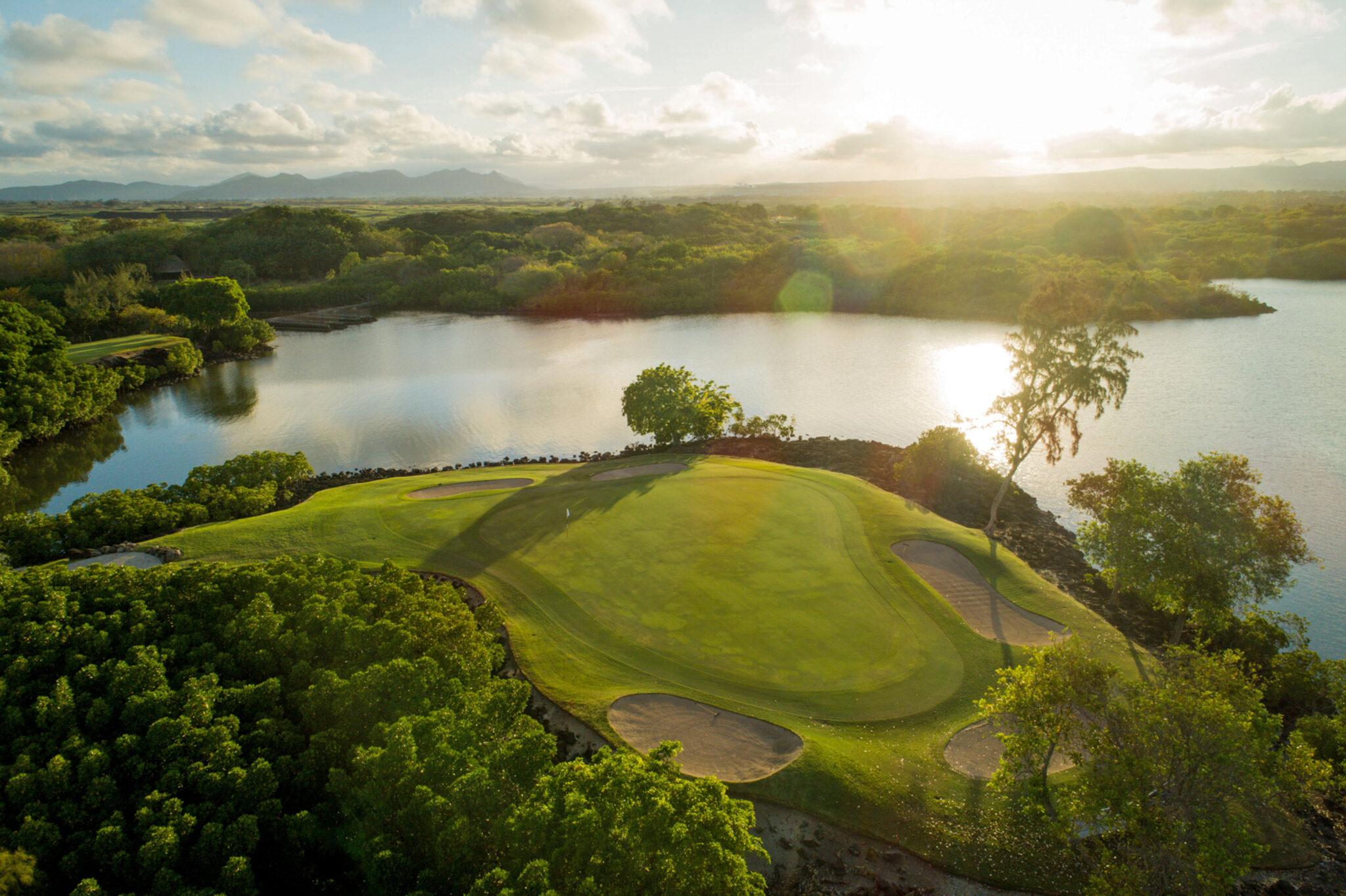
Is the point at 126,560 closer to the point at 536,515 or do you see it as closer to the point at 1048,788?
the point at 536,515

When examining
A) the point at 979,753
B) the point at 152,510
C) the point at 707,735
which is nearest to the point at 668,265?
the point at 152,510

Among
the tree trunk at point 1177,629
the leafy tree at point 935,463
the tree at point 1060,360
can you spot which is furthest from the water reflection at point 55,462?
the tree trunk at point 1177,629

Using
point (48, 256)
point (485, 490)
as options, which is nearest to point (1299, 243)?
point (485, 490)

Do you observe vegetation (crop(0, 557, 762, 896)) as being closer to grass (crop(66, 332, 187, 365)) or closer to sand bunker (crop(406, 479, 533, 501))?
sand bunker (crop(406, 479, 533, 501))

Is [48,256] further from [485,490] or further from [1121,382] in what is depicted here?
[1121,382]

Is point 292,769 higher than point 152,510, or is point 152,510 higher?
point 152,510
